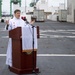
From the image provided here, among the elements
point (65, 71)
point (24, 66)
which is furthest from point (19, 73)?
point (65, 71)

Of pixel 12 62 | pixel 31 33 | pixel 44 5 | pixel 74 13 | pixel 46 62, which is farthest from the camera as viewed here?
pixel 44 5

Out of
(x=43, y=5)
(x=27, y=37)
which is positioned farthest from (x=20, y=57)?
(x=43, y=5)

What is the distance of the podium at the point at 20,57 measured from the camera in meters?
8.99

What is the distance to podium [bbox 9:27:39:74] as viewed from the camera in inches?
354

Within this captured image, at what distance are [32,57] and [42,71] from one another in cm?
84

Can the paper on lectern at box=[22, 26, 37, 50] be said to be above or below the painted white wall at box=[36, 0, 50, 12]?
below

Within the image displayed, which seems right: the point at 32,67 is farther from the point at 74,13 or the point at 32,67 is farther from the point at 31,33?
the point at 74,13

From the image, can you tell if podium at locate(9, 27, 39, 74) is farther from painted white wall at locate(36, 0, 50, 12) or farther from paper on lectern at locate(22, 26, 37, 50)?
painted white wall at locate(36, 0, 50, 12)

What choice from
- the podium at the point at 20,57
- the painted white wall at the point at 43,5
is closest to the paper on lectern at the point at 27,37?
the podium at the point at 20,57

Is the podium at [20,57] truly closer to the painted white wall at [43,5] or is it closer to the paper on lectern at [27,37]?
the paper on lectern at [27,37]

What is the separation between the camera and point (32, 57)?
30.0ft

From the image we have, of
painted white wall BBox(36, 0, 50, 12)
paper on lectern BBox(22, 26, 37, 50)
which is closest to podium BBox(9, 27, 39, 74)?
paper on lectern BBox(22, 26, 37, 50)

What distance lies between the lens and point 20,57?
899 centimetres

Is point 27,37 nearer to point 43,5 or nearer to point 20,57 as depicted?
point 20,57
